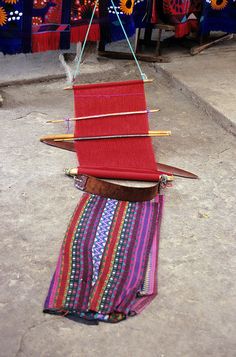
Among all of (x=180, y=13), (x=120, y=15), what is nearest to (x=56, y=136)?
(x=120, y=15)

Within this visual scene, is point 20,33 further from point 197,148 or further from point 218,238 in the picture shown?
point 218,238

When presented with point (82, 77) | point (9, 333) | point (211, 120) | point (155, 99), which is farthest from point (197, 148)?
point (9, 333)

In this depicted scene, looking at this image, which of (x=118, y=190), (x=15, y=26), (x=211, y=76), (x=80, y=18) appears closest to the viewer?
(x=118, y=190)

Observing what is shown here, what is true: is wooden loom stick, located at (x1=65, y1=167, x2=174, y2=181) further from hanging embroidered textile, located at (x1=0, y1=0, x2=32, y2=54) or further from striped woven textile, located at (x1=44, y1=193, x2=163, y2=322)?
hanging embroidered textile, located at (x1=0, y1=0, x2=32, y2=54)

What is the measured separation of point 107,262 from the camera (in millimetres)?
2480

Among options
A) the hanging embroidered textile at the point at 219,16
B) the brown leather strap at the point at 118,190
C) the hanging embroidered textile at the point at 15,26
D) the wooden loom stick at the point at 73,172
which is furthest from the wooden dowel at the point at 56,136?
the hanging embroidered textile at the point at 219,16

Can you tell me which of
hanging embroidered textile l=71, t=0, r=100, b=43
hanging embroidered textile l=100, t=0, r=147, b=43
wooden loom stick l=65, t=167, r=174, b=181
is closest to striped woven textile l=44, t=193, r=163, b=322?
wooden loom stick l=65, t=167, r=174, b=181

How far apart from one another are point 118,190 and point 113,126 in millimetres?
750

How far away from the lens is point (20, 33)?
4273 millimetres

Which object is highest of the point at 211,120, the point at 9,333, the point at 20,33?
the point at 20,33

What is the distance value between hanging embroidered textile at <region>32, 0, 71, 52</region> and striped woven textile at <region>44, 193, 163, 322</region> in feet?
6.42

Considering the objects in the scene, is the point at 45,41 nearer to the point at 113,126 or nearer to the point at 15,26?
the point at 15,26

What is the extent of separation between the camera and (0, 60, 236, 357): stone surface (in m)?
2.09

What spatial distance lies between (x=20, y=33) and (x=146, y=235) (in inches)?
93.7
